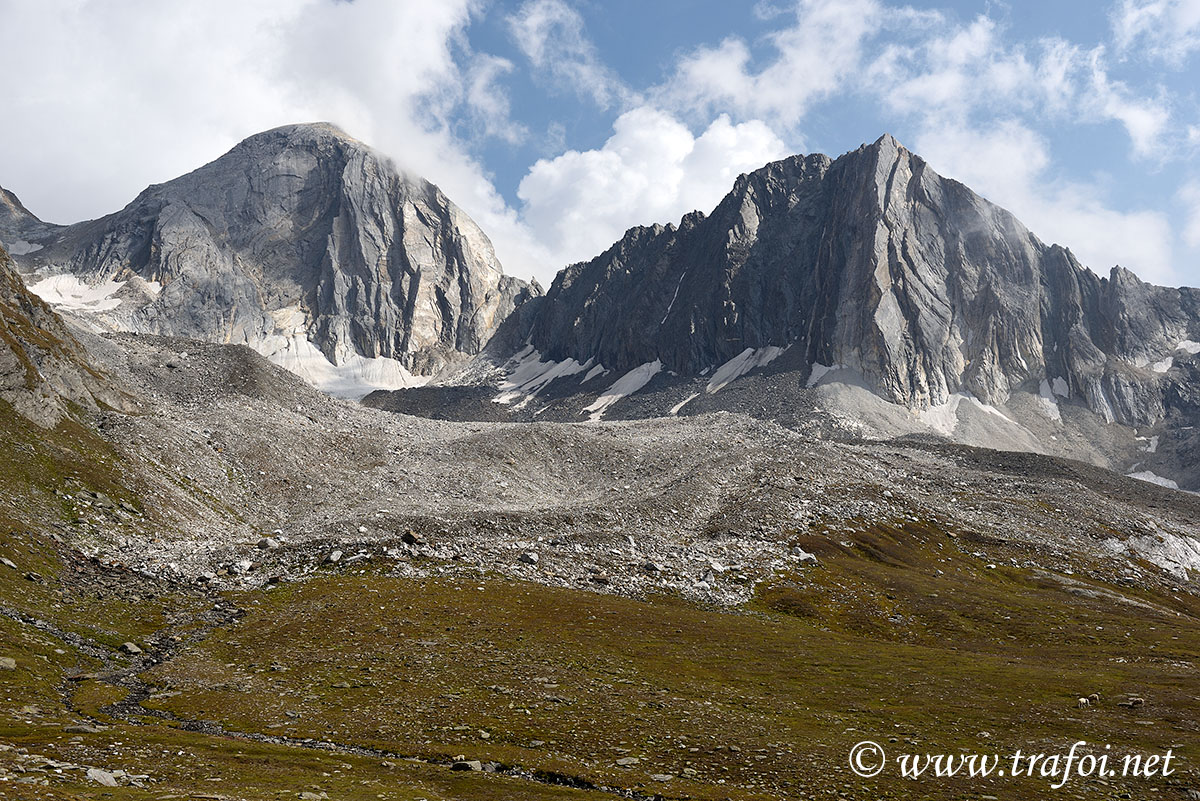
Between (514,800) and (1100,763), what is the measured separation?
20077mm

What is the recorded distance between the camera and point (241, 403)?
93.2 metres

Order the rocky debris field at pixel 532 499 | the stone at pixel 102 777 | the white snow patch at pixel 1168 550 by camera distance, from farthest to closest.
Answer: the white snow patch at pixel 1168 550, the rocky debris field at pixel 532 499, the stone at pixel 102 777

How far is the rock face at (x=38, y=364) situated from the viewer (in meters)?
60.7

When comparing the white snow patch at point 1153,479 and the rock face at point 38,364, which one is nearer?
the rock face at point 38,364

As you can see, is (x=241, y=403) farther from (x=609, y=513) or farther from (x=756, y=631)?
(x=756, y=631)

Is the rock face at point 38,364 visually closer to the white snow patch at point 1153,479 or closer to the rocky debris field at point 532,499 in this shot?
the rocky debris field at point 532,499

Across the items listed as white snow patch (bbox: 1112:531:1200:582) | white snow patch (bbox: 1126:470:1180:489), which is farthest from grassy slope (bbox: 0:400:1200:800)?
white snow patch (bbox: 1126:470:1180:489)

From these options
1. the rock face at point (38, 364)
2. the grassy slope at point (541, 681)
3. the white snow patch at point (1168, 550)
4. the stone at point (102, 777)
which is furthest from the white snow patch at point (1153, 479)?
the stone at point (102, 777)

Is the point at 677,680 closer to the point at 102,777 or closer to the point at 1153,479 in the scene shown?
the point at 102,777

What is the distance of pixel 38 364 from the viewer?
6744cm

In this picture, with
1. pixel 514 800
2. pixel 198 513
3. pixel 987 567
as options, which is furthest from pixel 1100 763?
pixel 198 513

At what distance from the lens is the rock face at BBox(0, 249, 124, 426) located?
60.7m

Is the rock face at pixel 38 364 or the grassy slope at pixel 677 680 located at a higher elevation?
the rock face at pixel 38 364

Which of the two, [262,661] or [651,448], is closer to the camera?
[262,661]
